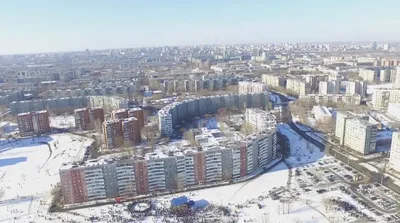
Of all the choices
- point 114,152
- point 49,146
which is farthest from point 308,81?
point 49,146

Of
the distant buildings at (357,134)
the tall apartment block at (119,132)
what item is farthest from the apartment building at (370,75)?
the tall apartment block at (119,132)

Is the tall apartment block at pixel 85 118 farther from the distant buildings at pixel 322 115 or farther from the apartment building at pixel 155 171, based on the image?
the distant buildings at pixel 322 115

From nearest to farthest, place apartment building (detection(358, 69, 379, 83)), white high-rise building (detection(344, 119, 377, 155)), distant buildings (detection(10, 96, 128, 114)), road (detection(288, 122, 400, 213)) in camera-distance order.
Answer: road (detection(288, 122, 400, 213)), white high-rise building (detection(344, 119, 377, 155)), distant buildings (detection(10, 96, 128, 114)), apartment building (detection(358, 69, 379, 83))

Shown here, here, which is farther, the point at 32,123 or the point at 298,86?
the point at 298,86

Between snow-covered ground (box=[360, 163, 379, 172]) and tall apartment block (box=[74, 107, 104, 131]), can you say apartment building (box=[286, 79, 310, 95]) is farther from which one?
tall apartment block (box=[74, 107, 104, 131])

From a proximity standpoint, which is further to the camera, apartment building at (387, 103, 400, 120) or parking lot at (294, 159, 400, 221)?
apartment building at (387, 103, 400, 120)

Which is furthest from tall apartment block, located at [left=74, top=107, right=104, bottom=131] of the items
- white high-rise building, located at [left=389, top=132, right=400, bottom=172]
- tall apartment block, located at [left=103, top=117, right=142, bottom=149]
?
white high-rise building, located at [left=389, top=132, right=400, bottom=172]

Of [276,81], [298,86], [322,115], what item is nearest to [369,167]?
[322,115]

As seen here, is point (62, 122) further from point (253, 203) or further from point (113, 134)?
point (253, 203)
